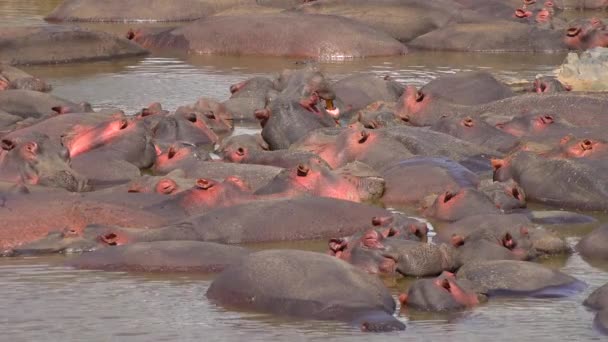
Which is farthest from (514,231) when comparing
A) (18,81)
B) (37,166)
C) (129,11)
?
(129,11)

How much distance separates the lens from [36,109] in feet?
41.3

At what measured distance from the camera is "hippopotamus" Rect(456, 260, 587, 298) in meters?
7.23

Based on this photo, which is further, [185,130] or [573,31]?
[573,31]

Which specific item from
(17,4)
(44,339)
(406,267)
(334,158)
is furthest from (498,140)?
(17,4)

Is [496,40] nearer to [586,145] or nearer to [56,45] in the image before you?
[56,45]

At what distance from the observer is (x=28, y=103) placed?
41.4 feet

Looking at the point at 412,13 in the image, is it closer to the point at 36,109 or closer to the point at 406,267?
the point at 36,109

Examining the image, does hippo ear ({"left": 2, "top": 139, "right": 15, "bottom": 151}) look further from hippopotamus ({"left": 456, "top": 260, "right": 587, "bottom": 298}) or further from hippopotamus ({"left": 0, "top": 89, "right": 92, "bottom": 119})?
hippopotamus ({"left": 456, "top": 260, "right": 587, "bottom": 298})

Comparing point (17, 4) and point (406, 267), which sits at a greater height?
point (406, 267)

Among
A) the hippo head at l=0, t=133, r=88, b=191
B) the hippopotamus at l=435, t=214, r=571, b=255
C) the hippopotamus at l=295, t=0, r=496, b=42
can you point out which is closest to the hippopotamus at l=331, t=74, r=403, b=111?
the hippo head at l=0, t=133, r=88, b=191

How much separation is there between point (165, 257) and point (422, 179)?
8.40 feet

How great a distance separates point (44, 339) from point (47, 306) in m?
0.56

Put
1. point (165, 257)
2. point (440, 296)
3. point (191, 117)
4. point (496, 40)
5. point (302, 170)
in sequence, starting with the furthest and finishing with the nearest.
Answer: point (496, 40) → point (191, 117) → point (302, 170) → point (165, 257) → point (440, 296)

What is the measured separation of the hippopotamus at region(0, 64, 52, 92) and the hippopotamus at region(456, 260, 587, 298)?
700 centimetres
